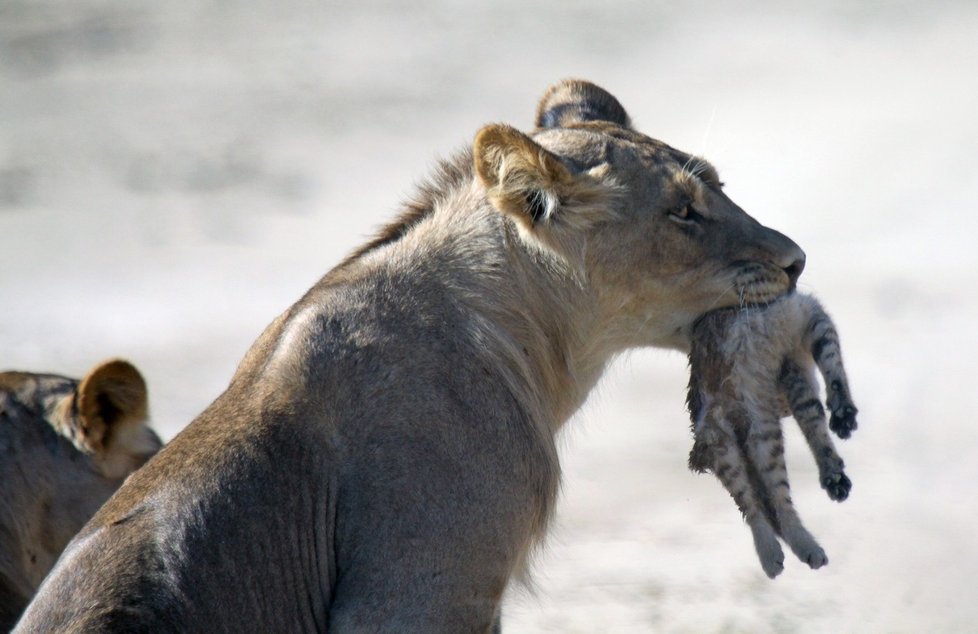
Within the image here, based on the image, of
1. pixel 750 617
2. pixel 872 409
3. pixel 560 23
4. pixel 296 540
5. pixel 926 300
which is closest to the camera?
pixel 296 540

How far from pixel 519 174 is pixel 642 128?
6.25 meters

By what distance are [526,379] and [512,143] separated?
2.16ft

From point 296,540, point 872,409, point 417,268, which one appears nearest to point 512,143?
point 417,268

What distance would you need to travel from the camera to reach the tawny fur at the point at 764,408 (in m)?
4.40

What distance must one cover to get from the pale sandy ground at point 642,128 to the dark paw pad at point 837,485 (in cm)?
225

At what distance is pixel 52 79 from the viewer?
1288cm

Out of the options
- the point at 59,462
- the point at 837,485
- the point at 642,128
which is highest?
the point at 642,128

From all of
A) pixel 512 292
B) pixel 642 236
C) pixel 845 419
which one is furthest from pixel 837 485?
pixel 512 292

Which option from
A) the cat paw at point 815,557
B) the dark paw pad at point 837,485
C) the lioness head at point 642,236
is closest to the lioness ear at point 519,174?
the lioness head at point 642,236

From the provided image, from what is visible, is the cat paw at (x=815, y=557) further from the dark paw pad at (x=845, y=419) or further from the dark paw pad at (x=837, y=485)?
the dark paw pad at (x=845, y=419)

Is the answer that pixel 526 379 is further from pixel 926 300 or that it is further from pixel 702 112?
pixel 702 112

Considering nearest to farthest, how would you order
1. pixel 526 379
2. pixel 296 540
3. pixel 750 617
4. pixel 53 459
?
pixel 296 540 < pixel 526 379 < pixel 53 459 < pixel 750 617

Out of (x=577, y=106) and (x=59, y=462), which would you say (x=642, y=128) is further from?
(x=59, y=462)

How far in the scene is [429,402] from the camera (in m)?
4.11
